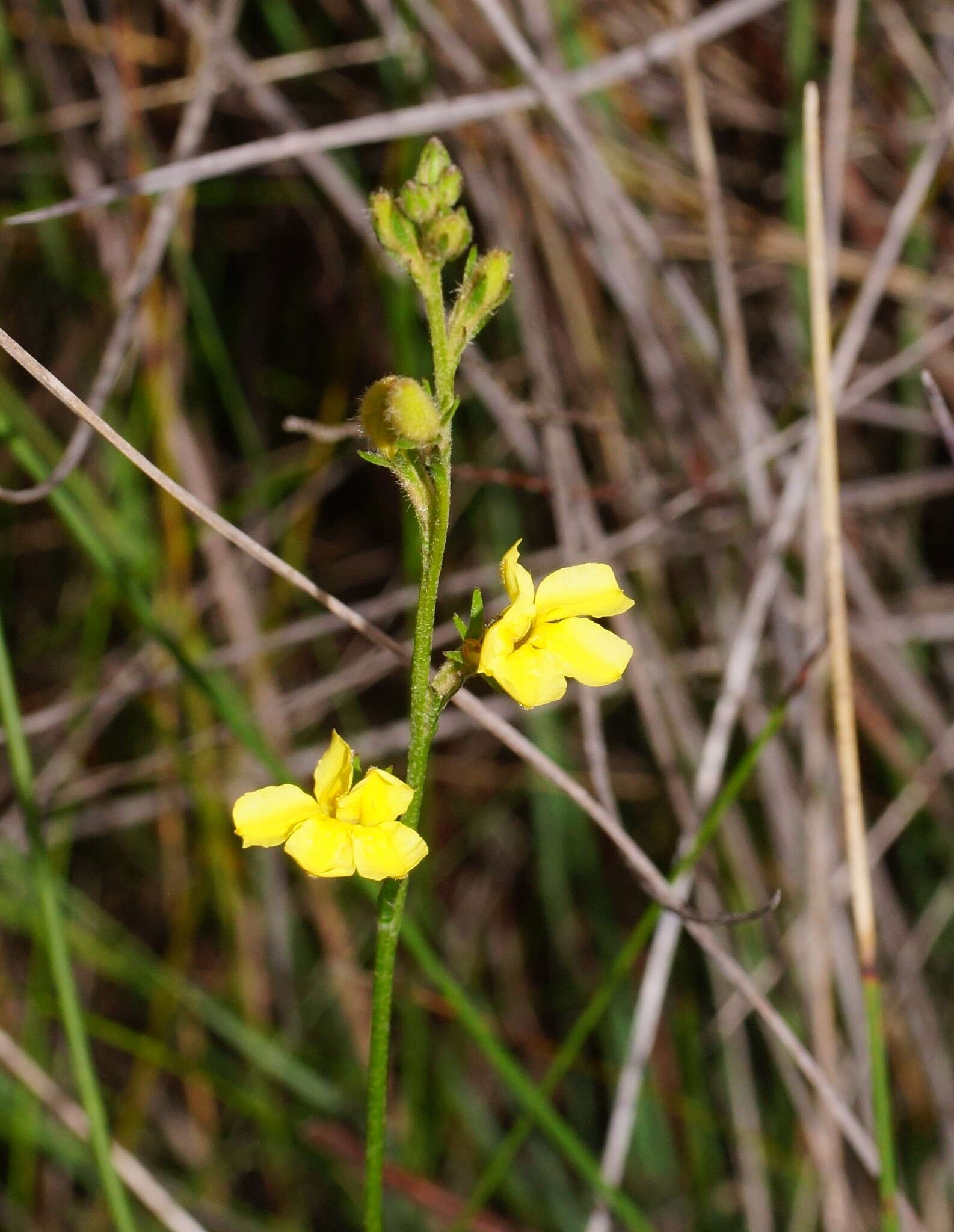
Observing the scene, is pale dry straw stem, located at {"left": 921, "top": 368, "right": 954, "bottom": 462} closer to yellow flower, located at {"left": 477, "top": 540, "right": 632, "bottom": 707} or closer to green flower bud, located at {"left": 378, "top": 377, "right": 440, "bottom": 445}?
yellow flower, located at {"left": 477, "top": 540, "right": 632, "bottom": 707}

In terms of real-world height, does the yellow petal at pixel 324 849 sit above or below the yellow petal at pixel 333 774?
below

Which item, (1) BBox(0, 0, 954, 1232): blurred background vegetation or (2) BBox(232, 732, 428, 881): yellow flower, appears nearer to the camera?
(2) BBox(232, 732, 428, 881): yellow flower

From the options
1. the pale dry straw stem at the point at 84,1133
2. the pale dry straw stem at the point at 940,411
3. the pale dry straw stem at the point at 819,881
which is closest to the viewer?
the pale dry straw stem at the point at 940,411

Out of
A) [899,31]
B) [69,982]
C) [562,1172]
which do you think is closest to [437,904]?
[562,1172]

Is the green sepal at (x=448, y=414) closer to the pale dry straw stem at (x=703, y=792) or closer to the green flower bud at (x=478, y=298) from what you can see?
the green flower bud at (x=478, y=298)

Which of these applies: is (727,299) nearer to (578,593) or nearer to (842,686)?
(842,686)

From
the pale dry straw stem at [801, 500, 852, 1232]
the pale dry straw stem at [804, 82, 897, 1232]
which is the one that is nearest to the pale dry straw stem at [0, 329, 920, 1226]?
the pale dry straw stem at [804, 82, 897, 1232]

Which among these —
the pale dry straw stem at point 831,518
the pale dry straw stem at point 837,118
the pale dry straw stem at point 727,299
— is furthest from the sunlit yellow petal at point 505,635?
the pale dry straw stem at point 837,118
